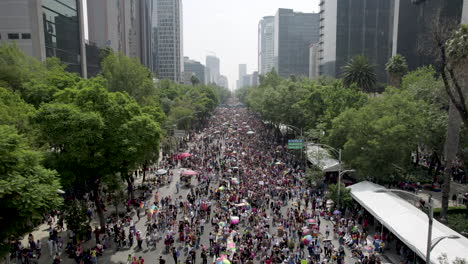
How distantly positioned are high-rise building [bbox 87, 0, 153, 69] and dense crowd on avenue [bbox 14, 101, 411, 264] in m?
63.0

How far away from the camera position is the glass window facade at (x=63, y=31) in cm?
5375

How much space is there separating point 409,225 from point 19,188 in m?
21.5

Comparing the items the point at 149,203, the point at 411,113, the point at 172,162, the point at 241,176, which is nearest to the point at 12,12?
the point at 172,162

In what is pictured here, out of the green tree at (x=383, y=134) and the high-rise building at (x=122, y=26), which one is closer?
the green tree at (x=383, y=134)

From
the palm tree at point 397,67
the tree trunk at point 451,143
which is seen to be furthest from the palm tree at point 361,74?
the tree trunk at point 451,143

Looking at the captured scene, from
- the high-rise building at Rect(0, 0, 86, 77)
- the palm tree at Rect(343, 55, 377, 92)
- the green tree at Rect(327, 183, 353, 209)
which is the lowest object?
the green tree at Rect(327, 183, 353, 209)

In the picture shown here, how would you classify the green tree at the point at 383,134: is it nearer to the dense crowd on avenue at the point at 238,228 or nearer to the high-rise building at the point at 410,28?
the dense crowd on avenue at the point at 238,228

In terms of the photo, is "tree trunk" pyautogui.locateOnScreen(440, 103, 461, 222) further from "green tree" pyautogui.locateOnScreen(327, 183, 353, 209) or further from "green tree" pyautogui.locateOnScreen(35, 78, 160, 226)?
"green tree" pyautogui.locateOnScreen(35, 78, 160, 226)

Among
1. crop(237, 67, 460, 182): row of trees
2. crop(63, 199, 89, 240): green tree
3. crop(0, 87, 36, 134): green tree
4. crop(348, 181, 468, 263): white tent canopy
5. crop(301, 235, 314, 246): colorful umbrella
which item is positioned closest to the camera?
crop(348, 181, 468, 263): white tent canopy

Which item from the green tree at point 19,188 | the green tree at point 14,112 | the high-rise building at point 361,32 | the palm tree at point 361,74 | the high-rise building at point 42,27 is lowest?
the green tree at point 19,188

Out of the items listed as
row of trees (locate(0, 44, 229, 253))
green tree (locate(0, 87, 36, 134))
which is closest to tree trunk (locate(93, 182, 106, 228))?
row of trees (locate(0, 44, 229, 253))

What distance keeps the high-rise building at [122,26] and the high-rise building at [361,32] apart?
60446 mm

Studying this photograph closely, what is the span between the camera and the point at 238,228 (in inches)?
977

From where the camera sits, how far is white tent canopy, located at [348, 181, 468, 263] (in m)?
17.6
